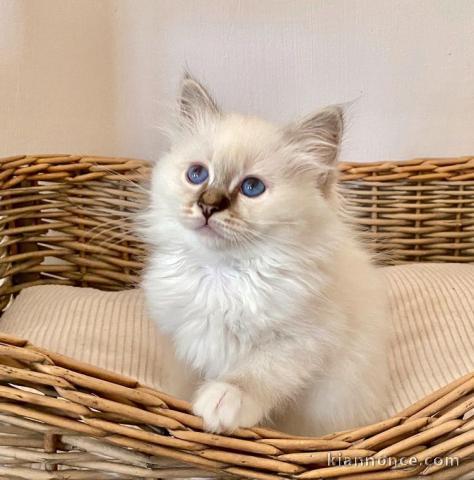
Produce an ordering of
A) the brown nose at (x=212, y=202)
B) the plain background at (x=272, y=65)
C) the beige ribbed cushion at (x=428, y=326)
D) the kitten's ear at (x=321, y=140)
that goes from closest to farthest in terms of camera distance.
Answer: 1. the brown nose at (x=212, y=202)
2. the kitten's ear at (x=321, y=140)
3. the beige ribbed cushion at (x=428, y=326)
4. the plain background at (x=272, y=65)

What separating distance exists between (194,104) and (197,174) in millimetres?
206

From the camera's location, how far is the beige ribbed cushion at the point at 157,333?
4.40 feet

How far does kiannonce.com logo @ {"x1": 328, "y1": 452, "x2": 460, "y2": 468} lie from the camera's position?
89cm

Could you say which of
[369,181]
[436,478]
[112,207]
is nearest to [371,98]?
[369,181]

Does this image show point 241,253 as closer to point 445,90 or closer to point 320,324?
point 320,324

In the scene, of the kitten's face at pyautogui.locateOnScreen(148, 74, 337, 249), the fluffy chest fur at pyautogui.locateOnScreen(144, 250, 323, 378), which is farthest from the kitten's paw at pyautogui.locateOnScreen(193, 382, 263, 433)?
the kitten's face at pyautogui.locateOnScreen(148, 74, 337, 249)

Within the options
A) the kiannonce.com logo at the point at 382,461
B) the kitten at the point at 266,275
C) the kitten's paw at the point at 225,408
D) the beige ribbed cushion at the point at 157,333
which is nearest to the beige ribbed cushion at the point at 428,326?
the beige ribbed cushion at the point at 157,333

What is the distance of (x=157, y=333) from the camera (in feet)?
4.54

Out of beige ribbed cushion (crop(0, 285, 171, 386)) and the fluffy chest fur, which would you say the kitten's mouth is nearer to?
the fluffy chest fur

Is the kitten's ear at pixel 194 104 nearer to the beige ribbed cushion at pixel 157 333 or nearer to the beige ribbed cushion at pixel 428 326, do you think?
the beige ribbed cushion at pixel 157 333

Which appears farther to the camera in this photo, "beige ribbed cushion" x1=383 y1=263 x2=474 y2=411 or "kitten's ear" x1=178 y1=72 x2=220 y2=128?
"beige ribbed cushion" x1=383 y1=263 x2=474 y2=411

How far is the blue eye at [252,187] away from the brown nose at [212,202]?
5cm

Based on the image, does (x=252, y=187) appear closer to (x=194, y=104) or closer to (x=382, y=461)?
(x=194, y=104)

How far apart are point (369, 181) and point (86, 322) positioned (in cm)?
94
